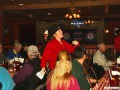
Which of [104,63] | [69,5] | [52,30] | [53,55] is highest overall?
[69,5]

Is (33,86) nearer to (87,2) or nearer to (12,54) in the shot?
(12,54)

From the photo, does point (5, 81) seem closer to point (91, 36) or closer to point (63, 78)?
point (63, 78)

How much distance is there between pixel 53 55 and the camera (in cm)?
429

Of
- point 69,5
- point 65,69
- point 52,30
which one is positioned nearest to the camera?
point 65,69

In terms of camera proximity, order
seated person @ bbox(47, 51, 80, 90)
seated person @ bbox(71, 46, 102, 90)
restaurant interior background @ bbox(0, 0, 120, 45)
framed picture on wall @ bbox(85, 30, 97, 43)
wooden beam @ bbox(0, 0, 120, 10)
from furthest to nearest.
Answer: framed picture on wall @ bbox(85, 30, 97, 43) → restaurant interior background @ bbox(0, 0, 120, 45) → wooden beam @ bbox(0, 0, 120, 10) → seated person @ bbox(71, 46, 102, 90) → seated person @ bbox(47, 51, 80, 90)

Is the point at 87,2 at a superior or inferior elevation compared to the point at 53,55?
superior

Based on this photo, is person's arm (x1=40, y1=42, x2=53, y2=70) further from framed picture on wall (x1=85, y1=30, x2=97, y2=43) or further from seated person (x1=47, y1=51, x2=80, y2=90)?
framed picture on wall (x1=85, y1=30, x2=97, y2=43)

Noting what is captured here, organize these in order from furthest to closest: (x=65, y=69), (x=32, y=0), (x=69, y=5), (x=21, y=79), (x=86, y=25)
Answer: (x=86, y=25), (x=69, y=5), (x=32, y=0), (x=21, y=79), (x=65, y=69)

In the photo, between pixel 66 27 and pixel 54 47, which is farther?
pixel 66 27

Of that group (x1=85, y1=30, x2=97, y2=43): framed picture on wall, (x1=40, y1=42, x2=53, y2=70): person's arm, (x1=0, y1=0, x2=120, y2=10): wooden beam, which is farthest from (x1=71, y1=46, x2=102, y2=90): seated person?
(x1=85, y1=30, x2=97, y2=43): framed picture on wall

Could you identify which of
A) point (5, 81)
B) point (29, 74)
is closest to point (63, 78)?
point (5, 81)

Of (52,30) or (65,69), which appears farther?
(52,30)

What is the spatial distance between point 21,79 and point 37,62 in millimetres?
368

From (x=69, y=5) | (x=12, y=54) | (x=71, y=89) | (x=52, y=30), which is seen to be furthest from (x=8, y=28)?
(x=71, y=89)
